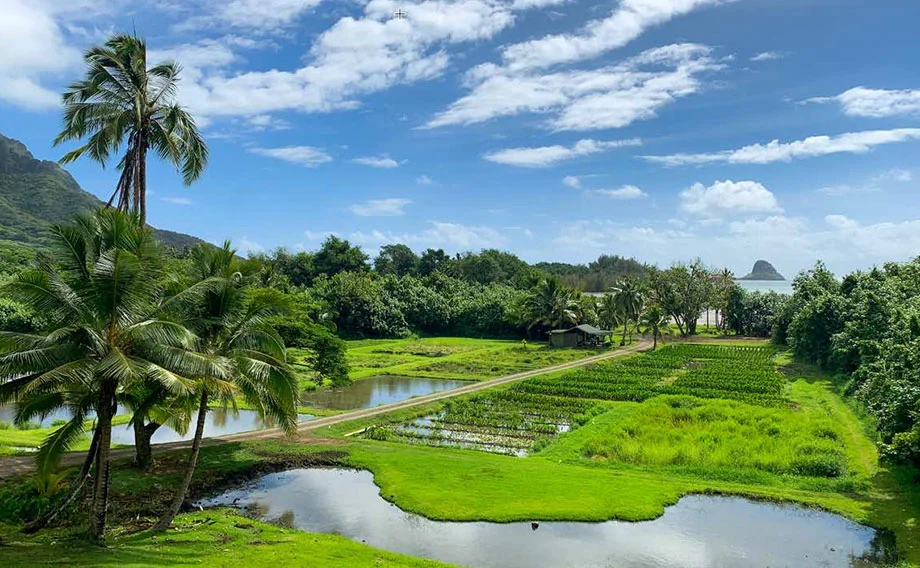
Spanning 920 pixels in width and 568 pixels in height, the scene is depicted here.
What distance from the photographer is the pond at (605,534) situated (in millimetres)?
19250

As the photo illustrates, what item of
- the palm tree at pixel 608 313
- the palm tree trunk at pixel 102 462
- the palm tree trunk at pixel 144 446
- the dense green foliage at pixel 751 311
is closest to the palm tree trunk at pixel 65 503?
the palm tree trunk at pixel 102 462

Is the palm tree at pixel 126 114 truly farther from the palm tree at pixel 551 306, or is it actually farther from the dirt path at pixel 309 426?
the palm tree at pixel 551 306

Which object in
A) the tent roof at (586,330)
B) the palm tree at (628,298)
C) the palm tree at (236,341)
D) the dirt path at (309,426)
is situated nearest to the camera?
the palm tree at (236,341)

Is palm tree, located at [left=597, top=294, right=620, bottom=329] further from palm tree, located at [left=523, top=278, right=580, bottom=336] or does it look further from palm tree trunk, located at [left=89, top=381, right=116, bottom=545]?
palm tree trunk, located at [left=89, top=381, right=116, bottom=545]

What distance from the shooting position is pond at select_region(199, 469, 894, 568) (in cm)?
1925

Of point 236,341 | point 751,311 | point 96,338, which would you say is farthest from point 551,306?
point 96,338

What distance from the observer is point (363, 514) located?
893 inches

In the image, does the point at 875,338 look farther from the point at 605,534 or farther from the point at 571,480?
the point at 605,534

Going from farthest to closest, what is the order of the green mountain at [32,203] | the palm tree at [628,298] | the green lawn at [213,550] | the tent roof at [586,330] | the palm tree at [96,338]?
the green mountain at [32,203]
the palm tree at [628,298]
the tent roof at [586,330]
the green lawn at [213,550]
the palm tree at [96,338]

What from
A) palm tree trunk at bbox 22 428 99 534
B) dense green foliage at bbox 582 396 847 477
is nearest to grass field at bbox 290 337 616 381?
dense green foliage at bbox 582 396 847 477

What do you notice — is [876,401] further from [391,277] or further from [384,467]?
[391,277]

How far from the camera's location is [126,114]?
22.4 metres

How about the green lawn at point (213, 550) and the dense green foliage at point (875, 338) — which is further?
the dense green foliage at point (875, 338)

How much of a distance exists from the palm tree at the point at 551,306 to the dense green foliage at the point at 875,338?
28.0 m
